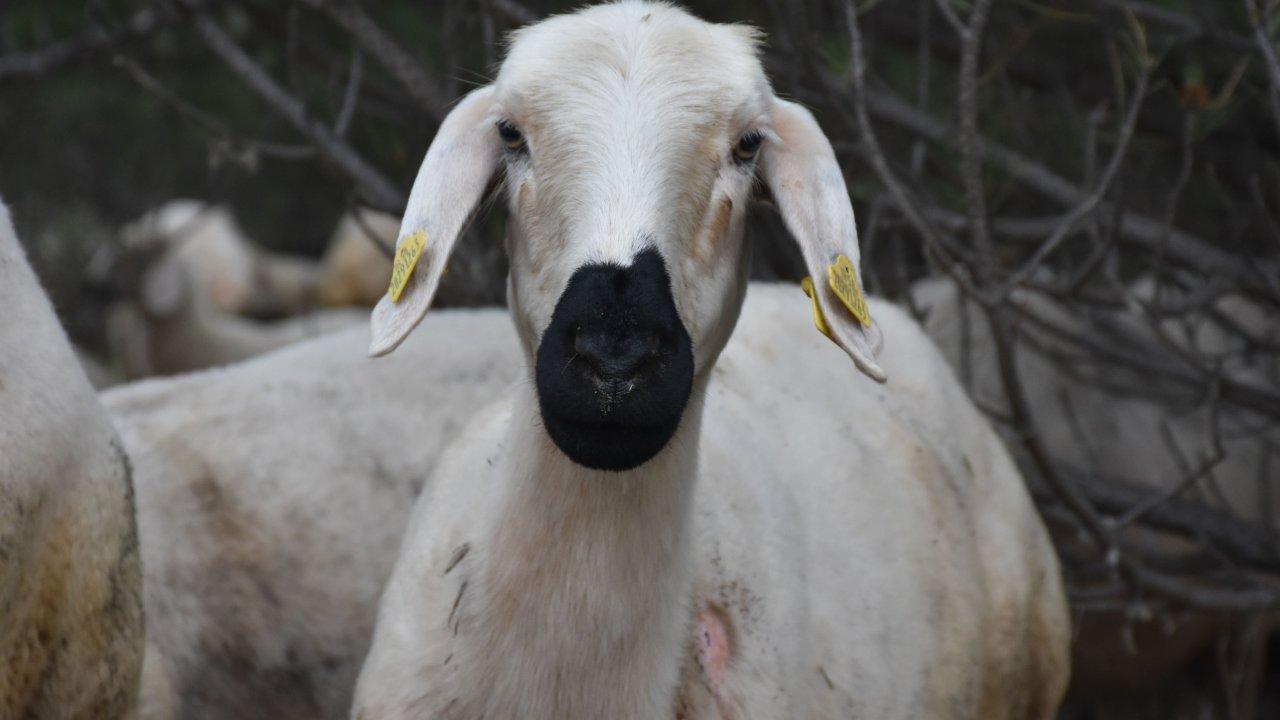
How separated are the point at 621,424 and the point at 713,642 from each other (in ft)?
2.52

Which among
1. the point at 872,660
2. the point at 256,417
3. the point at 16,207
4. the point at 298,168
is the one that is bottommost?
the point at 298,168

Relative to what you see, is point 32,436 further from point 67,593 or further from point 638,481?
point 638,481

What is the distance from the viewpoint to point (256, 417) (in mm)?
4371

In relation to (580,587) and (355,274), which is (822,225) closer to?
(580,587)

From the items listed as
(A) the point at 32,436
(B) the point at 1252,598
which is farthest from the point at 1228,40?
(A) the point at 32,436

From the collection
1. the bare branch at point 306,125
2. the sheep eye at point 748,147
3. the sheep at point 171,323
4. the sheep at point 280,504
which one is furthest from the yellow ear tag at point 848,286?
the sheep at point 171,323

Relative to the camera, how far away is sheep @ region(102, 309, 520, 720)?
13.1 ft

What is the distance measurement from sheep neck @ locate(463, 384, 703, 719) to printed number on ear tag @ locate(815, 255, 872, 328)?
0.34 meters

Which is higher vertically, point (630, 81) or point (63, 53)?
point (630, 81)

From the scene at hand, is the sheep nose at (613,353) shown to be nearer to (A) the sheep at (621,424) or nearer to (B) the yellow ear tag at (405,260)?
(A) the sheep at (621,424)

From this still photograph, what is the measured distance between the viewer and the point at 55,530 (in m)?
2.90

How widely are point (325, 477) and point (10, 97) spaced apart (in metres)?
7.06

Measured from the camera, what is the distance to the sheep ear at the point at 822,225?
8.64ft

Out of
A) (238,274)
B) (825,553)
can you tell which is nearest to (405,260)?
(825,553)
